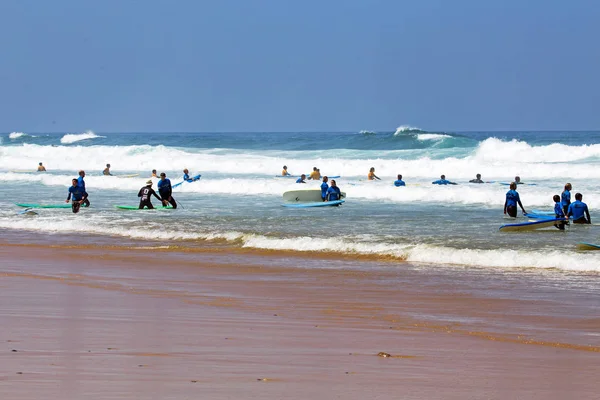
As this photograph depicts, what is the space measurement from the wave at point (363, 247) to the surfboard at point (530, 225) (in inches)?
128

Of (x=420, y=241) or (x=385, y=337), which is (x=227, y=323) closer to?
(x=385, y=337)

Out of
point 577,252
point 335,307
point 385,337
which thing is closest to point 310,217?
point 577,252

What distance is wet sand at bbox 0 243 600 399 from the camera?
541 centimetres

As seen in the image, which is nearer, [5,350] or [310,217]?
[5,350]

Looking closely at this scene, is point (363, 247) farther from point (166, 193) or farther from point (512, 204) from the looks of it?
point (166, 193)

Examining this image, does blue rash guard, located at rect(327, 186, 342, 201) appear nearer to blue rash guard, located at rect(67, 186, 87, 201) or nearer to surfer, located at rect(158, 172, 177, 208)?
surfer, located at rect(158, 172, 177, 208)

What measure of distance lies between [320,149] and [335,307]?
2237 inches

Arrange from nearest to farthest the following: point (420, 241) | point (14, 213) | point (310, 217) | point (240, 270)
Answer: point (240, 270), point (420, 241), point (310, 217), point (14, 213)

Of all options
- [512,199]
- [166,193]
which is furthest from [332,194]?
[512,199]

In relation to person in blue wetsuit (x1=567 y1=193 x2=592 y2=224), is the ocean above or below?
below

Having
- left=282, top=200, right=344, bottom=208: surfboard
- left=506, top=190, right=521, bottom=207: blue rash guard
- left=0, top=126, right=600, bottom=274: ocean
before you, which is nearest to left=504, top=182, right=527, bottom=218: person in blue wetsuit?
left=506, top=190, right=521, bottom=207: blue rash guard

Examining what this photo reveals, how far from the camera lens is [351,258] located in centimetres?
1341

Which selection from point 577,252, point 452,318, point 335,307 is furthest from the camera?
point 577,252

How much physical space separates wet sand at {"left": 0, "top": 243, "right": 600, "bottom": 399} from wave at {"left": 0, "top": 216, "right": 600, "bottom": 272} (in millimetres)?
1414
